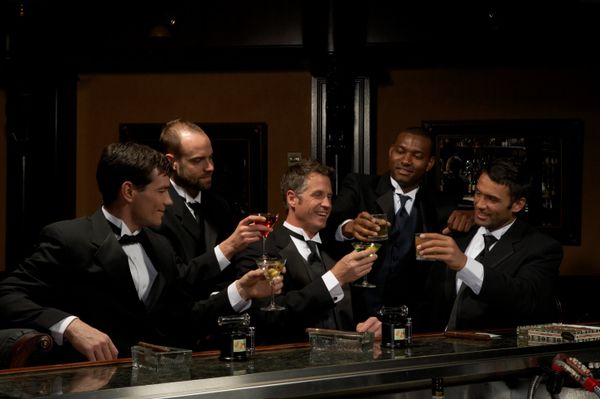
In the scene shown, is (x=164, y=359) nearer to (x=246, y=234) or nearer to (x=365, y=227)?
(x=246, y=234)

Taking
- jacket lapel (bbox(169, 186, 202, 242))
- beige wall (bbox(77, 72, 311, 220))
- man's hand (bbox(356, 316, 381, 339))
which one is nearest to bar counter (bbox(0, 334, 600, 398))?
man's hand (bbox(356, 316, 381, 339))

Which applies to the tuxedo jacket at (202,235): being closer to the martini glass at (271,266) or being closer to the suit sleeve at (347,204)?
the suit sleeve at (347,204)

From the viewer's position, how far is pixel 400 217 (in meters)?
4.86

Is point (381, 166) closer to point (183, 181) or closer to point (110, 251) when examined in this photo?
point (183, 181)

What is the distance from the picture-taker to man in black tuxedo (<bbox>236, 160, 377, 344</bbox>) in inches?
153

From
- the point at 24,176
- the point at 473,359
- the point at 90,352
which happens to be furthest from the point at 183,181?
the point at 24,176

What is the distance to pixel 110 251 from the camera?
11.2 feet

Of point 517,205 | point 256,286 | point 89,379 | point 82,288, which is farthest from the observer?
point 517,205

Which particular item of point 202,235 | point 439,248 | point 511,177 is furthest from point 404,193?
point 439,248

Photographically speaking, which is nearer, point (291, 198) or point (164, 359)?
point (164, 359)

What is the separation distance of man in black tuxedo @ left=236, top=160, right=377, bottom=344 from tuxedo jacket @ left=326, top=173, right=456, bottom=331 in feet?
1.41

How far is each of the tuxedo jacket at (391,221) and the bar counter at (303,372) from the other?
1.33 metres

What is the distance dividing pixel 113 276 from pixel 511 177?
6.14 feet

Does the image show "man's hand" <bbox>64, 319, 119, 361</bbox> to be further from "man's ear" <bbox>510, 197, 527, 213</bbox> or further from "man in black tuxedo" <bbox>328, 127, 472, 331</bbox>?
"man's ear" <bbox>510, 197, 527, 213</bbox>
